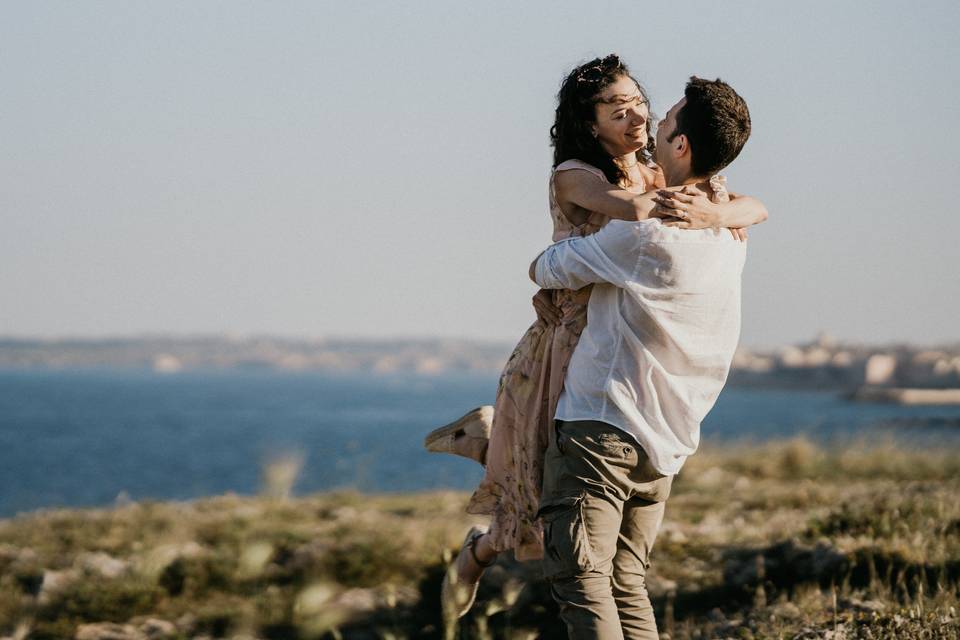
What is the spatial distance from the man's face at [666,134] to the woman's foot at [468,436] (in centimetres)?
129

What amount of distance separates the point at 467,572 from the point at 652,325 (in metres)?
1.49

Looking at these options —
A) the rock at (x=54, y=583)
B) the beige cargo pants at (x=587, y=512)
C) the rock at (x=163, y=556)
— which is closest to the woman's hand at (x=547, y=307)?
the beige cargo pants at (x=587, y=512)

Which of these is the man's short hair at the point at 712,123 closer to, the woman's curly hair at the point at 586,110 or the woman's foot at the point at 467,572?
the woman's curly hair at the point at 586,110

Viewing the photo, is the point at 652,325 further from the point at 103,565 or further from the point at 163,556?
the point at 103,565

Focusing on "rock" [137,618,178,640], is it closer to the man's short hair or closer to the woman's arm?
the woman's arm

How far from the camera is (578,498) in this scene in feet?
11.6

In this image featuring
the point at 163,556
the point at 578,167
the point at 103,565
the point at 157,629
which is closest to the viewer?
the point at 578,167

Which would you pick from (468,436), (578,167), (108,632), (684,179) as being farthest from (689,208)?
(108,632)

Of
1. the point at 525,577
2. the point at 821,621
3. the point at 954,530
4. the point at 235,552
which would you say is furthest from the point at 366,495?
the point at 821,621

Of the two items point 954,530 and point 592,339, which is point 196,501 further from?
point 592,339

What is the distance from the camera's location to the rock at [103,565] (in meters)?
7.07

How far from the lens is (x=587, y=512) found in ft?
11.6

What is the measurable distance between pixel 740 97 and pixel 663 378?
930mm

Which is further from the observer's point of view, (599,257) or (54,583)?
(54,583)
